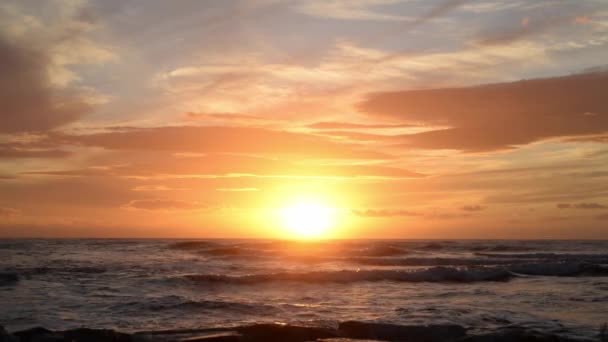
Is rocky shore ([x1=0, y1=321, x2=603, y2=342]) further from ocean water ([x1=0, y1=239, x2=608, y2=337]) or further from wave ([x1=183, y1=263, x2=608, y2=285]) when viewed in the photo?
wave ([x1=183, y1=263, x2=608, y2=285])

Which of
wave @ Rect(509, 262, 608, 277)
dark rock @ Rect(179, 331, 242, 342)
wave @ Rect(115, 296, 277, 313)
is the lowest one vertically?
wave @ Rect(509, 262, 608, 277)

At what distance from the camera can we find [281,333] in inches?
460

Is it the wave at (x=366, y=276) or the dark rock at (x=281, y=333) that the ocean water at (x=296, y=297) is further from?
the dark rock at (x=281, y=333)

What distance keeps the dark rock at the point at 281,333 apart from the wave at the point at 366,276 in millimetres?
11862

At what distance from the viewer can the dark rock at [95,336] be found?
35.9 feet

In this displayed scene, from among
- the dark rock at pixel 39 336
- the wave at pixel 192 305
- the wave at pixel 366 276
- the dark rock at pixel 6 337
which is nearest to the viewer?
the dark rock at pixel 6 337

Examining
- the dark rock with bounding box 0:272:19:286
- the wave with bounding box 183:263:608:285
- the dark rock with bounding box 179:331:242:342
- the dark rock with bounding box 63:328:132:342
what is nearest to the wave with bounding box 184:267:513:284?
the wave with bounding box 183:263:608:285

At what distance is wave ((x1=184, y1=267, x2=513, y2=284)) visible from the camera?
79.2 feet

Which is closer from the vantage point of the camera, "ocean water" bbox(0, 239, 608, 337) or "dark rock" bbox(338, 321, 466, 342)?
"dark rock" bbox(338, 321, 466, 342)

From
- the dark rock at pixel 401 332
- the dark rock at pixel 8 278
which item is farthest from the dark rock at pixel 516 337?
the dark rock at pixel 8 278

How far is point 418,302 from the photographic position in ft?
58.0

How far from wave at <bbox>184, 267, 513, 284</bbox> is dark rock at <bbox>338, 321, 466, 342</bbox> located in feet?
38.4

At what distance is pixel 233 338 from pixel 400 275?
16866 millimetres

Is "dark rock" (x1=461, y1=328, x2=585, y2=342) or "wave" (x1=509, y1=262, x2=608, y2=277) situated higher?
"dark rock" (x1=461, y1=328, x2=585, y2=342)
